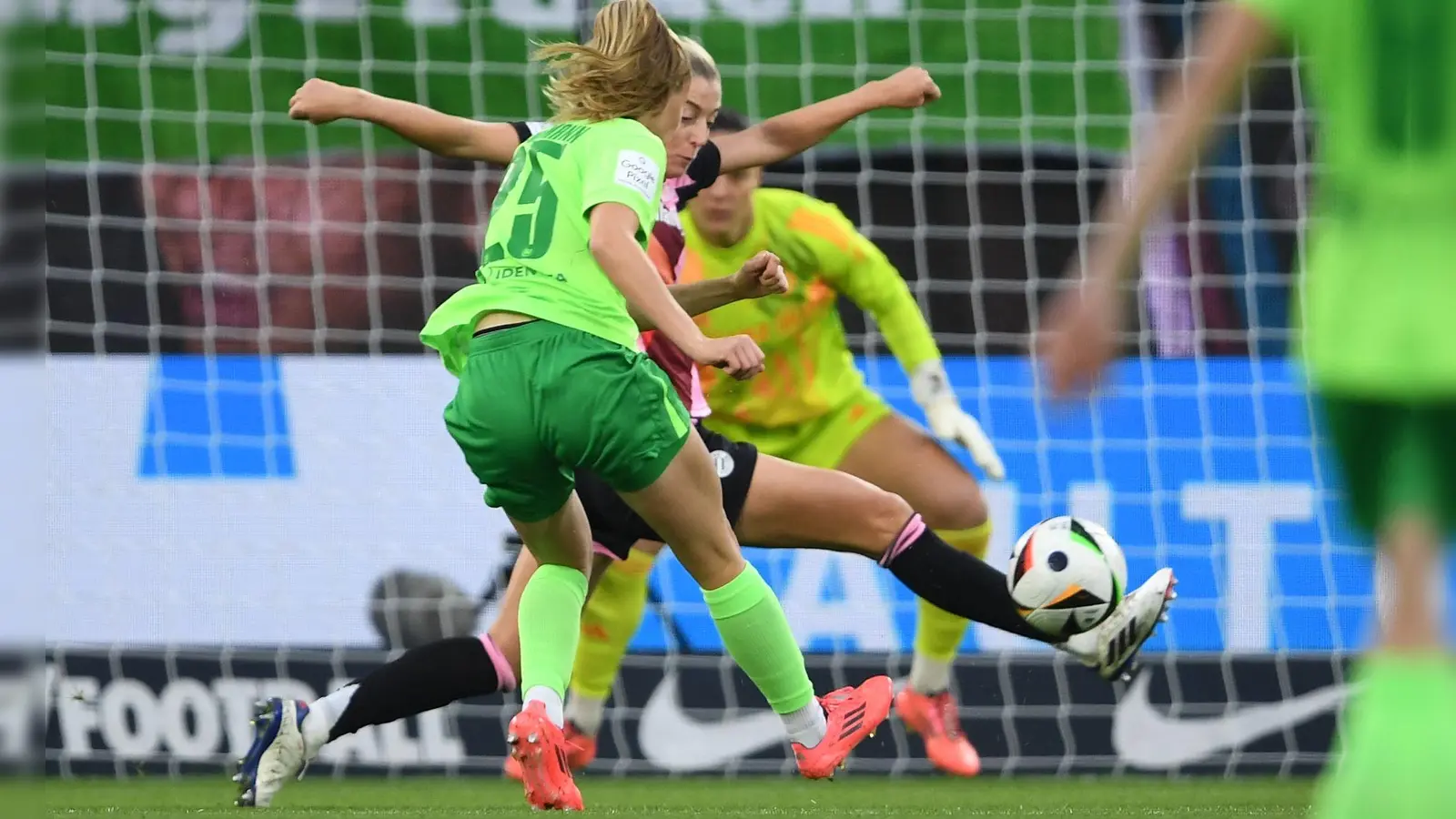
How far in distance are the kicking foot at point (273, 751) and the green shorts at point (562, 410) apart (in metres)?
0.79

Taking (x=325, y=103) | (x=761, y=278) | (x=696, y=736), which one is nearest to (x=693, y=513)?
(x=761, y=278)

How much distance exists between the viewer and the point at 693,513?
344cm

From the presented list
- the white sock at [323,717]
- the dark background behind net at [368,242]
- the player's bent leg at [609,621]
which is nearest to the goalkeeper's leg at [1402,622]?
the white sock at [323,717]

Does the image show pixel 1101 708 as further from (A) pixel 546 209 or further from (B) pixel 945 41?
(A) pixel 546 209

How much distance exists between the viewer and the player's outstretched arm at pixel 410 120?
3742 mm

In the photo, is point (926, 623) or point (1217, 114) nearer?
point (1217, 114)

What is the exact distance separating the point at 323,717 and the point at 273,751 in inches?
4.5

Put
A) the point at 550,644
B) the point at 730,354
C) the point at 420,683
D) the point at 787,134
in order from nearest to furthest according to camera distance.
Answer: the point at 730,354 < the point at 550,644 < the point at 420,683 < the point at 787,134

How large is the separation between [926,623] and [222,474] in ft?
7.07

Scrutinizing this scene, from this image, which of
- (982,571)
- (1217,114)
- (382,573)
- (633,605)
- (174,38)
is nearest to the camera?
(1217,114)

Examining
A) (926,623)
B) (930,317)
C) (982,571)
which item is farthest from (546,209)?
(930,317)

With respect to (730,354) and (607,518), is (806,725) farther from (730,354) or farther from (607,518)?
(730,354)

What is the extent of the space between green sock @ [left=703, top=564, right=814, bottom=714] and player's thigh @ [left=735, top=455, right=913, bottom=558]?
1.50 ft

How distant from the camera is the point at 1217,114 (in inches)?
80.4
